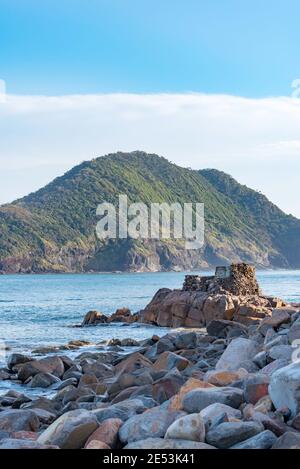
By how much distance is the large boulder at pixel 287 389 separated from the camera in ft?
24.5

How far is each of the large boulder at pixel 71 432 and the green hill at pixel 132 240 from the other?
142 meters

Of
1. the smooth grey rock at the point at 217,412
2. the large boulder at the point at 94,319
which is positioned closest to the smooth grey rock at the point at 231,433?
the smooth grey rock at the point at 217,412

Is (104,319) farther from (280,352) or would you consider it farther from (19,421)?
(19,421)

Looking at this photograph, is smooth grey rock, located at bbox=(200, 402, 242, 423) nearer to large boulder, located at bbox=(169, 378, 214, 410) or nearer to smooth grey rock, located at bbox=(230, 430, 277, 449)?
smooth grey rock, located at bbox=(230, 430, 277, 449)

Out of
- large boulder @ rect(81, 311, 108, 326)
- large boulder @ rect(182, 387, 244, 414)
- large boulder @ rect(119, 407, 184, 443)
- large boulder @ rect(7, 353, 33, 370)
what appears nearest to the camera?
large boulder @ rect(119, 407, 184, 443)

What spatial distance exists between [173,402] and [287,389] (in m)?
1.35

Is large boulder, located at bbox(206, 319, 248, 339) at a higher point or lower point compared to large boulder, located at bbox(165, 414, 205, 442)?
lower

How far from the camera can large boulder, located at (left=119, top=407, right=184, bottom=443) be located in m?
7.25

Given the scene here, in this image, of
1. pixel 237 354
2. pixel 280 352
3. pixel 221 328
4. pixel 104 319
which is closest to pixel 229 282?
pixel 104 319

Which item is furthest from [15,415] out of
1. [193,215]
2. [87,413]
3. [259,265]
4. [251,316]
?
[193,215]

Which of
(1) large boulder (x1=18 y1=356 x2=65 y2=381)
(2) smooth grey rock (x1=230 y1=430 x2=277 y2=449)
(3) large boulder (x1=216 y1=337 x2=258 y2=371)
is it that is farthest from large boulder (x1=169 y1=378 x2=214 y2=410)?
(1) large boulder (x1=18 y1=356 x2=65 y2=381)

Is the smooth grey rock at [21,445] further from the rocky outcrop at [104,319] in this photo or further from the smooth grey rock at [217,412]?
the rocky outcrop at [104,319]

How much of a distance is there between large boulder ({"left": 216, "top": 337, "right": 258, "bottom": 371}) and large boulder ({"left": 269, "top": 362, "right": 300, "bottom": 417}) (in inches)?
141
